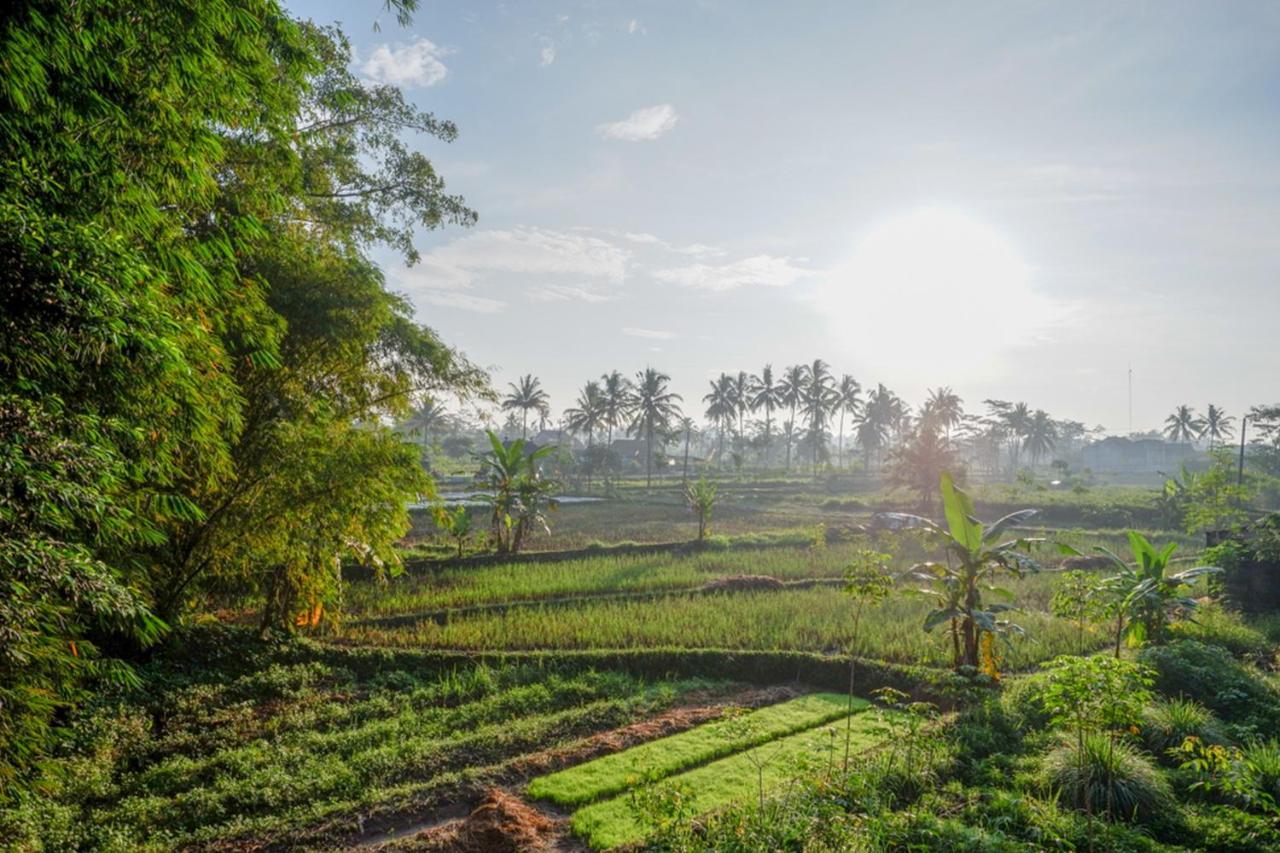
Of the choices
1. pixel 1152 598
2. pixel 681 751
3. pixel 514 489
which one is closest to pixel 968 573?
pixel 1152 598

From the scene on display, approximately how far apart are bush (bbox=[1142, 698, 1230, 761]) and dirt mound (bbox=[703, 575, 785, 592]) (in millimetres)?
8745

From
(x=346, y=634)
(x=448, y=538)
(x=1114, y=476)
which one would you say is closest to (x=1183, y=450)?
(x=1114, y=476)

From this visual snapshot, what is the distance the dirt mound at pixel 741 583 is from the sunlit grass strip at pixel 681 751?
603cm

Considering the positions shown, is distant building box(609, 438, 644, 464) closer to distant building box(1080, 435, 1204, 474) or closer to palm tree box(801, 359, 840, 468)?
palm tree box(801, 359, 840, 468)

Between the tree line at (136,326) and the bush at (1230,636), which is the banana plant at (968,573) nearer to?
the bush at (1230,636)

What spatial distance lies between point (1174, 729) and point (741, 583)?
363 inches

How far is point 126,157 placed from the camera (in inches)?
153

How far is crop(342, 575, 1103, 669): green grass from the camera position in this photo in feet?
34.8

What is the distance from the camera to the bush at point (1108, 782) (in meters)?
5.47

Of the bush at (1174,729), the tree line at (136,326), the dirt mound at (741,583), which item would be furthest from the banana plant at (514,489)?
the bush at (1174,729)

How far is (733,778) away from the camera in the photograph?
6.51m

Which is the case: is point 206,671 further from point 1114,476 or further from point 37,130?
point 1114,476

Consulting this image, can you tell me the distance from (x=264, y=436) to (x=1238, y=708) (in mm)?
12295

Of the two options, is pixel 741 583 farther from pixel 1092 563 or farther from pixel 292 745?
pixel 1092 563
